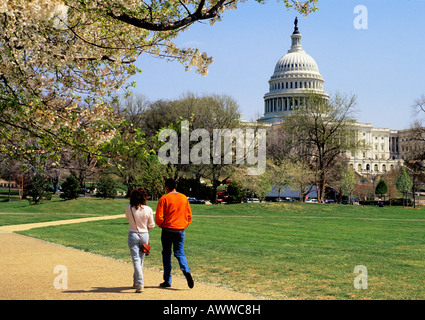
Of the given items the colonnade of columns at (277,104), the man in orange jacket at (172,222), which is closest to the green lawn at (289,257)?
the man in orange jacket at (172,222)

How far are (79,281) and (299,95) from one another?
130914 mm

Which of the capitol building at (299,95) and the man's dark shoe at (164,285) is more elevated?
the capitol building at (299,95)

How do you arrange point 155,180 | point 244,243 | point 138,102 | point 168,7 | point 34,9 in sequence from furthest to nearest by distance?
point 138,102 → point 155,180 → point 244,243 → point 168,7 → point 34,9

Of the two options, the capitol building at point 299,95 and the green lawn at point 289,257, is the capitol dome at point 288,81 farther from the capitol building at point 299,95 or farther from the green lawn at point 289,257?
the green lawn at point 289,257

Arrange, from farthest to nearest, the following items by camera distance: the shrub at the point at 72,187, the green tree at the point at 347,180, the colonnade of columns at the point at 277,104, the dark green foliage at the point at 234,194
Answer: the colonnade of columns at the point at 277,104
the green tree at the point at 347,180
the dark green foliage at the point at 234,194
the shrub at the point at 72,187

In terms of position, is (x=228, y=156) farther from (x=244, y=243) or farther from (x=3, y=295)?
(x=3, y=295)

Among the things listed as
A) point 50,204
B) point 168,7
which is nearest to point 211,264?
point 168,7

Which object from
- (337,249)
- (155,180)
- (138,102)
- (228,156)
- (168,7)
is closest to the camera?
(168,7)

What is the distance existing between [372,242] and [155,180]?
607 inches

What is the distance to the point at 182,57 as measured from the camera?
12398mm

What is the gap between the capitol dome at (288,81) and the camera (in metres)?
144

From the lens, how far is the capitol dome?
5665 inches

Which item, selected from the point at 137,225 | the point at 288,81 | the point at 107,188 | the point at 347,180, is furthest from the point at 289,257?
the point at 288,81

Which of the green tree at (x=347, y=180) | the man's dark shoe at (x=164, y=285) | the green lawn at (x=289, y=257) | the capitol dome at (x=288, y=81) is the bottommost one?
the green lawn at (x=289, y=257)
